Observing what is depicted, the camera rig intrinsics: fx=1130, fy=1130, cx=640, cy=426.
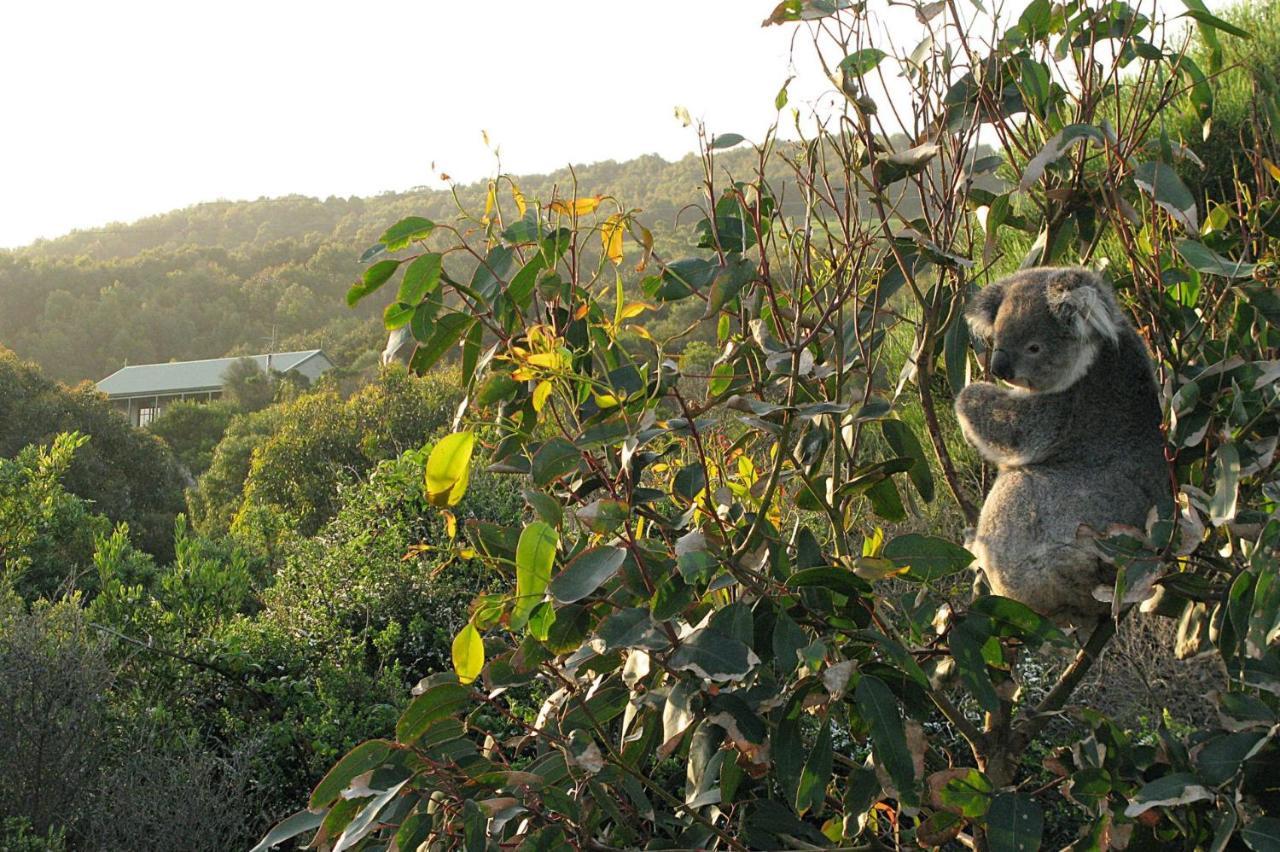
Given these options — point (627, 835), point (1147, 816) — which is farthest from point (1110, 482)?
point (627, 835)

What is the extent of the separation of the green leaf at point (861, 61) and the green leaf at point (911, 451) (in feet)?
1.95

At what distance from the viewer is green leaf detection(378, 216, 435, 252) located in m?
1.66

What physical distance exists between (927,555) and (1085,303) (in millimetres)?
651

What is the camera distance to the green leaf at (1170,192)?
4.98 ft

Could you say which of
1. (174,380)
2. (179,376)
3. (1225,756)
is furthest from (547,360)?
(179,376)

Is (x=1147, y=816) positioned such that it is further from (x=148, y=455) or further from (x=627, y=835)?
(x=148, y=455)

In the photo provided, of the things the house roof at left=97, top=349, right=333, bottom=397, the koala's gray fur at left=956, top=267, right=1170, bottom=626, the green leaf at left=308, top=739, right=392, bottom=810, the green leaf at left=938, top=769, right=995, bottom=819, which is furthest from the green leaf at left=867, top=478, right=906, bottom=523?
the house roof at left=97, top=349, right=333, bottom=397

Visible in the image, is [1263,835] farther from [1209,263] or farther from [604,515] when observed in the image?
[604,515]

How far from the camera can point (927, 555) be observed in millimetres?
1656

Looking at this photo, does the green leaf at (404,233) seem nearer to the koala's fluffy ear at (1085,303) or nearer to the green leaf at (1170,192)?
the green leaf at (1170,192)

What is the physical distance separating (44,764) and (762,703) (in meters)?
3.56

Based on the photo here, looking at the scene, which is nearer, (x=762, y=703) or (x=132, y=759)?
(x=762, y=703)

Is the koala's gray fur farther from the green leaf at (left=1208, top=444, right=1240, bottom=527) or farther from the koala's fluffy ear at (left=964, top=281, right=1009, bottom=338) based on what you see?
the green leaf at (left=1208, top=444, right=1240, bottom=527)

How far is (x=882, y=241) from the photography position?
2045mm
